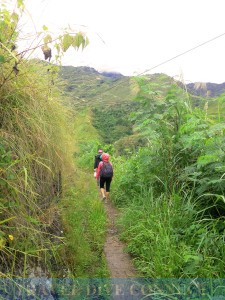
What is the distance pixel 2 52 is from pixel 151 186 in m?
3.80

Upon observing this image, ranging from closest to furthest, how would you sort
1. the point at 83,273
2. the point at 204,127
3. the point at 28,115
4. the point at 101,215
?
the point at 28,115, the point at 83,273, the point at 204,127, the point at 101,215

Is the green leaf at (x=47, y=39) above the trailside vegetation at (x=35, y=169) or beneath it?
above

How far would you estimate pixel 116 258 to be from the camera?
5.03m

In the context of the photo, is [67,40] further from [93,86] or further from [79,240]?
[79,240]

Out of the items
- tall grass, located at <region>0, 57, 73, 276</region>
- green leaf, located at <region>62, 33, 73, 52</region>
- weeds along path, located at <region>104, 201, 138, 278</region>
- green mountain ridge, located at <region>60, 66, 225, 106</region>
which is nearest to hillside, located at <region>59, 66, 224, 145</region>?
green mountain ridge, located at <region>60, 66, 225, 106</region>

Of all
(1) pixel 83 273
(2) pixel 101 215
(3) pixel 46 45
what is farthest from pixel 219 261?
(2) pixel 101 215

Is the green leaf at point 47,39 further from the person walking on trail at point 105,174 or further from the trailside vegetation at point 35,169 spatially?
the person walking on trail at point 105,174

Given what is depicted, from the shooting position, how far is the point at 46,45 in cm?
294

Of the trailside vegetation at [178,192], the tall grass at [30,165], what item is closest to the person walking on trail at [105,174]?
the trailside vegetation at [178,192]

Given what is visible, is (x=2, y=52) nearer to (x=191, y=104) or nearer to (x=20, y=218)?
(x=20, y=218)

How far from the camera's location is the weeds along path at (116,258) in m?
4.56

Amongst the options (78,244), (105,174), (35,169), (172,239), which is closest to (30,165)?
(35,169)

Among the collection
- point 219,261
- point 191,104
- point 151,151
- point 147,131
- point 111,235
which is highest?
point 191,104

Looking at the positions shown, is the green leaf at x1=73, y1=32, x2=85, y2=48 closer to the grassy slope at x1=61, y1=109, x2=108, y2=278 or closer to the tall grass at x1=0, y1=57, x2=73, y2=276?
the tall grass at x1=0, y1=57, x2=73, y2=276
